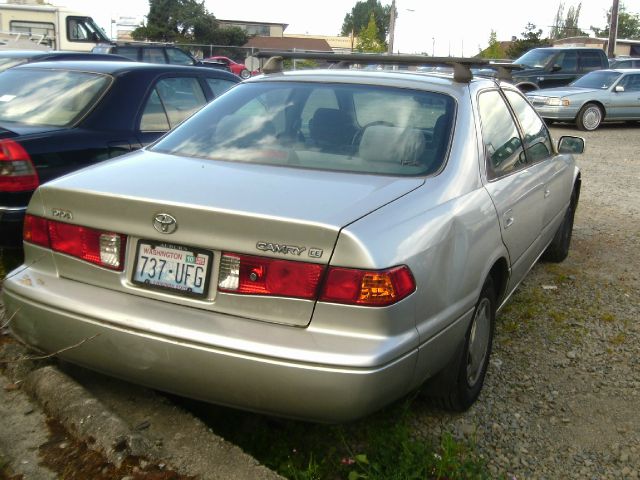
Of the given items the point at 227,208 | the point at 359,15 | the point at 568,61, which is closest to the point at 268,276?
the point at 227,208

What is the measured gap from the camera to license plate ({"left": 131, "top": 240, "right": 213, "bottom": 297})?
2.70 m

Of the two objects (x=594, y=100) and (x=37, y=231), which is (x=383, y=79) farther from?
(x=594, y=100)

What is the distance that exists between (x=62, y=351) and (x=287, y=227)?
1.11 m

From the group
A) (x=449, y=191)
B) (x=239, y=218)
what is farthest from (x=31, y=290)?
(x=449, y=191)

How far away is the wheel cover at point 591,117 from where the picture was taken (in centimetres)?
1739

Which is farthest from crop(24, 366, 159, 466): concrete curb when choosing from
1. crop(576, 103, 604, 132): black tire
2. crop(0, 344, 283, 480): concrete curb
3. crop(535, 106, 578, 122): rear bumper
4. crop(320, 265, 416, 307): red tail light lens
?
crop(576, 103, 604, 132): black tire

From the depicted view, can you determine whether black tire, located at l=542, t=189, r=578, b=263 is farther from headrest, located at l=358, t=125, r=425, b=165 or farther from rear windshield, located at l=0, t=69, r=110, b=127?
rear windshield, located at l=0, t=69, r=110, b=127

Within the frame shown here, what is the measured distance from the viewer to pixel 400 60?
3984mm

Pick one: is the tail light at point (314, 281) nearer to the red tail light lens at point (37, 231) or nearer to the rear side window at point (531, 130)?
the red tail light lens at point (37, 231)

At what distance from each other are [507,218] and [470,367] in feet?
2.54

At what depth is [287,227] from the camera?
8.38ft

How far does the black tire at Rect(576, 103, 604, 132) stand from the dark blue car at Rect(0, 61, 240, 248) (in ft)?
42.8

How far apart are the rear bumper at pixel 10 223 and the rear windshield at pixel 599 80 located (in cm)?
1610

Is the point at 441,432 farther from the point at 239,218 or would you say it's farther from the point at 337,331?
the point at 239,218
